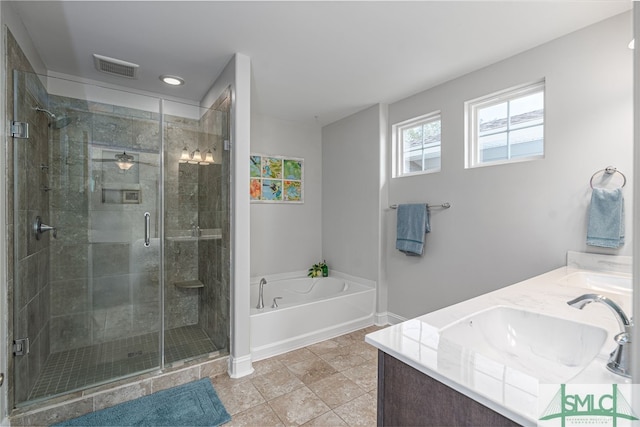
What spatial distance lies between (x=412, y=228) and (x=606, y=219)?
1.42m

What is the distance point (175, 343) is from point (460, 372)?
238cm

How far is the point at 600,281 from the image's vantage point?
1.75 m

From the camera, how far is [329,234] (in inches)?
160

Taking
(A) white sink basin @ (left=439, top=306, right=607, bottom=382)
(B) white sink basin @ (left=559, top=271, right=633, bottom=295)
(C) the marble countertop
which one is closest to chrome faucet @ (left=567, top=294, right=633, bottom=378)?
(C) the marble countertop

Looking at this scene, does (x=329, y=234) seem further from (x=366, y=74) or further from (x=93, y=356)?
(x=93, y=356)

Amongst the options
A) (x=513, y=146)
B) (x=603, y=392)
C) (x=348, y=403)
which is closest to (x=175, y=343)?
(x=348, y=403)

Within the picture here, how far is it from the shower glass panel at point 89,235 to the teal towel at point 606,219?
3077 mm

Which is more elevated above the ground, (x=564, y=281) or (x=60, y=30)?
(x=60, y=30)

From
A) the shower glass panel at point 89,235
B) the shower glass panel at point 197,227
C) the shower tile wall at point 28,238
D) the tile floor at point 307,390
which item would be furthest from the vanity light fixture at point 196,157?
the tile floor at point 307,390

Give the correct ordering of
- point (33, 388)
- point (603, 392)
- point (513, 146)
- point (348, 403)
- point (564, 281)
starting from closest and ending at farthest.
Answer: point (603, 392)
point (564, 281)
point (33, 388)
point (348, 403)
point (513, 146)

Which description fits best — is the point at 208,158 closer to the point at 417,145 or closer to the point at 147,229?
the point at 147,229

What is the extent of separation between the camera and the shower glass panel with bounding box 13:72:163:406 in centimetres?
200

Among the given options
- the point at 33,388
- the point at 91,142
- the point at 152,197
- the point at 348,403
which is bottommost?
the point at 348,403

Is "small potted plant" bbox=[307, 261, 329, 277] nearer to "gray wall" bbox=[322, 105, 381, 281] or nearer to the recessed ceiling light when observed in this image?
"gray wall" bbox=[322, 105, 381, 281]
